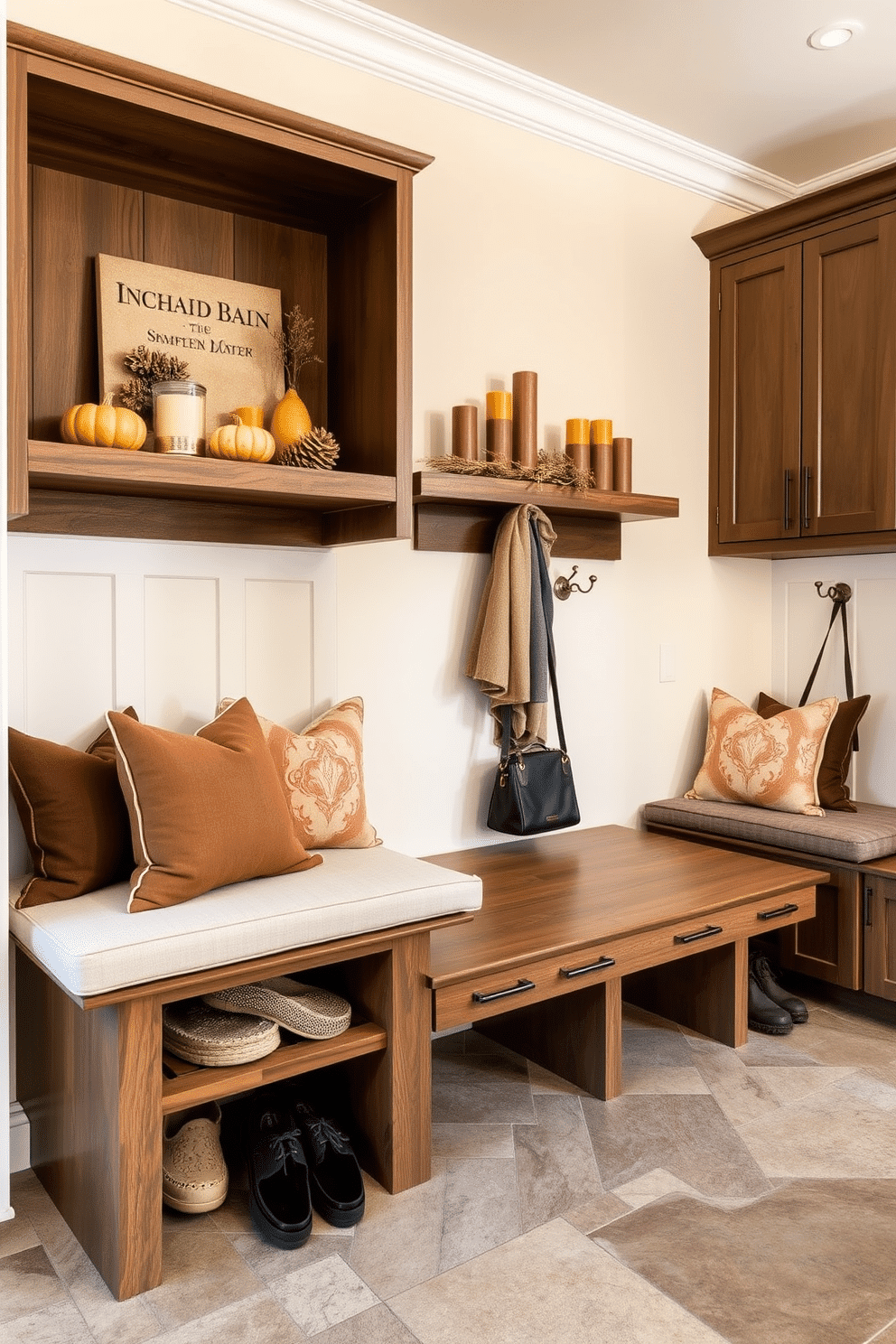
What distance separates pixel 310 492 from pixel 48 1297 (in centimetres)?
156

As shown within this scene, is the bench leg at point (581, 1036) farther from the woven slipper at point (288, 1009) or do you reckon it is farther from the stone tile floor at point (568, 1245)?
the woven slipper at point (288, 1009)

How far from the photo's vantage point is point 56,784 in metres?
1.99

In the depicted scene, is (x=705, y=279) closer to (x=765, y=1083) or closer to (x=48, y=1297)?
(x=765, y=1083)

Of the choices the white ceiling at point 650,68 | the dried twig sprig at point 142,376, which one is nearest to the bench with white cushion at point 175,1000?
the dried twig sprig at point 142,376

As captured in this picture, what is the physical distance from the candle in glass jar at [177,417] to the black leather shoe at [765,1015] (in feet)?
6.80

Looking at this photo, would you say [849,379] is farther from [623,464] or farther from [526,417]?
[526,417]

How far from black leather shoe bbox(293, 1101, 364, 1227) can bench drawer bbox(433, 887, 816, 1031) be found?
0.99ft

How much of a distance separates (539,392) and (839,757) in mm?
1489

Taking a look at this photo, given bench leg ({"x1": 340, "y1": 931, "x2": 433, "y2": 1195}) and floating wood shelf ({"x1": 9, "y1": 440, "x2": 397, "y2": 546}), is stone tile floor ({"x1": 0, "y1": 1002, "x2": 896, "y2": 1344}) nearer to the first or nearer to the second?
bench leg ({"x1": 340, "y1": 931, "x2": 433, "y2": 1195})

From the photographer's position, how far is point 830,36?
8.71ft

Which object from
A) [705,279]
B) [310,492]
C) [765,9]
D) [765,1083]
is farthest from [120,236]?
[765,1083]

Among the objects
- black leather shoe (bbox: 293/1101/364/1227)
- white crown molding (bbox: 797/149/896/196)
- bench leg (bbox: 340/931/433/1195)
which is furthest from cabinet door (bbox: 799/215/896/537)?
black leather shoe (bbox: 293/1101/364/1227)

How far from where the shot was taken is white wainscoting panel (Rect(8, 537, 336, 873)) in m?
2.17

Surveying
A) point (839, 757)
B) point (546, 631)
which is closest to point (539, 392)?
point (546, 631)
